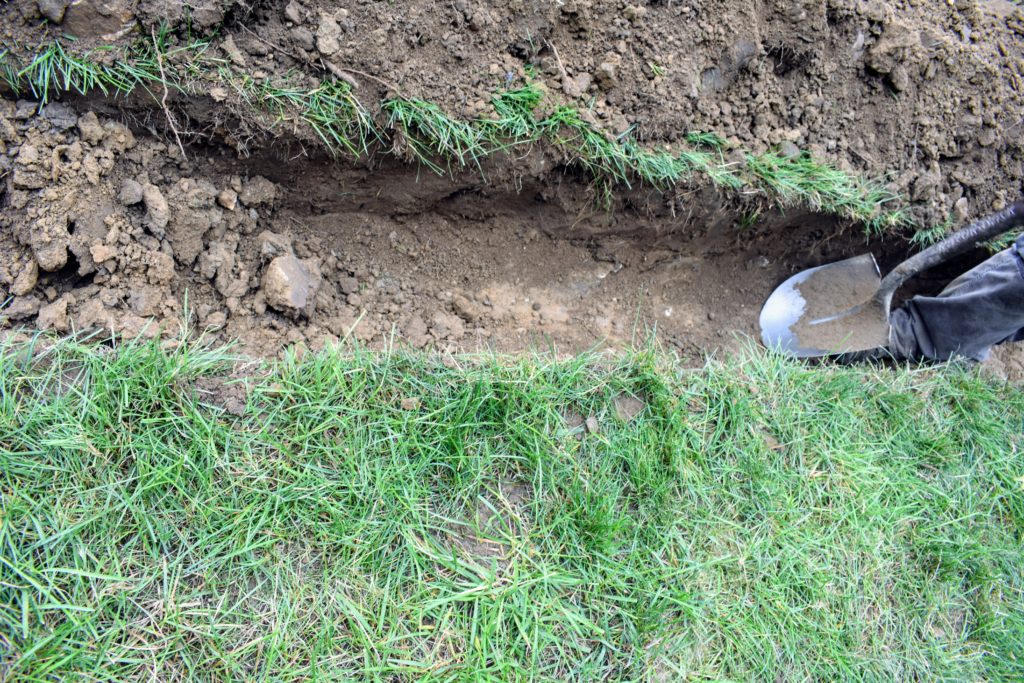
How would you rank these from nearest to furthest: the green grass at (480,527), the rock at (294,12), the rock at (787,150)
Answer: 1. the green grass at (480,527)
2. the rock at (294,12)
3. the rock at (787,150)

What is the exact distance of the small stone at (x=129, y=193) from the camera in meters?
2.02

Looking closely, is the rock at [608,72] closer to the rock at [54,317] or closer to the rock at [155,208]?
the rock at [155,208]

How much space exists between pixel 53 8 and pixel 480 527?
2157mm

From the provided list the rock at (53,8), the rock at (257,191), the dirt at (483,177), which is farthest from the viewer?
the rock at (257,191)

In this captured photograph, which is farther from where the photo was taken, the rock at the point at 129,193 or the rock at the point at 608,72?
the rock at the point at 608,72

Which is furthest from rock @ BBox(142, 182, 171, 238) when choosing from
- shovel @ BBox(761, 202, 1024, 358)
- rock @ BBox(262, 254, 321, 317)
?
shovel @ BBox(761, 202, 1024, 358)

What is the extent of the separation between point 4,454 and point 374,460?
3.43 feet

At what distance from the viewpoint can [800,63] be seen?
272cm

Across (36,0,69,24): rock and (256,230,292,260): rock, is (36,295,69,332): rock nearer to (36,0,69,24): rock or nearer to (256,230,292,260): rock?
(256,230,292,260): rock

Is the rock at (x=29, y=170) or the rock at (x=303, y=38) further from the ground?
the rock at (x=303, y=38)

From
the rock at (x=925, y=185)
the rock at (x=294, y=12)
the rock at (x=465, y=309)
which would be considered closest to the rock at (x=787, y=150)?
the rock at (x=925, y=185)

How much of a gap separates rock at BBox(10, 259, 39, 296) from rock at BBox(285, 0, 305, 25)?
1.18 meters

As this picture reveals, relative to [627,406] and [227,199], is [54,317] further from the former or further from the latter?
[627,406]

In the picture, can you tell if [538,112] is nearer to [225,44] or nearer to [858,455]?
[225,44]
